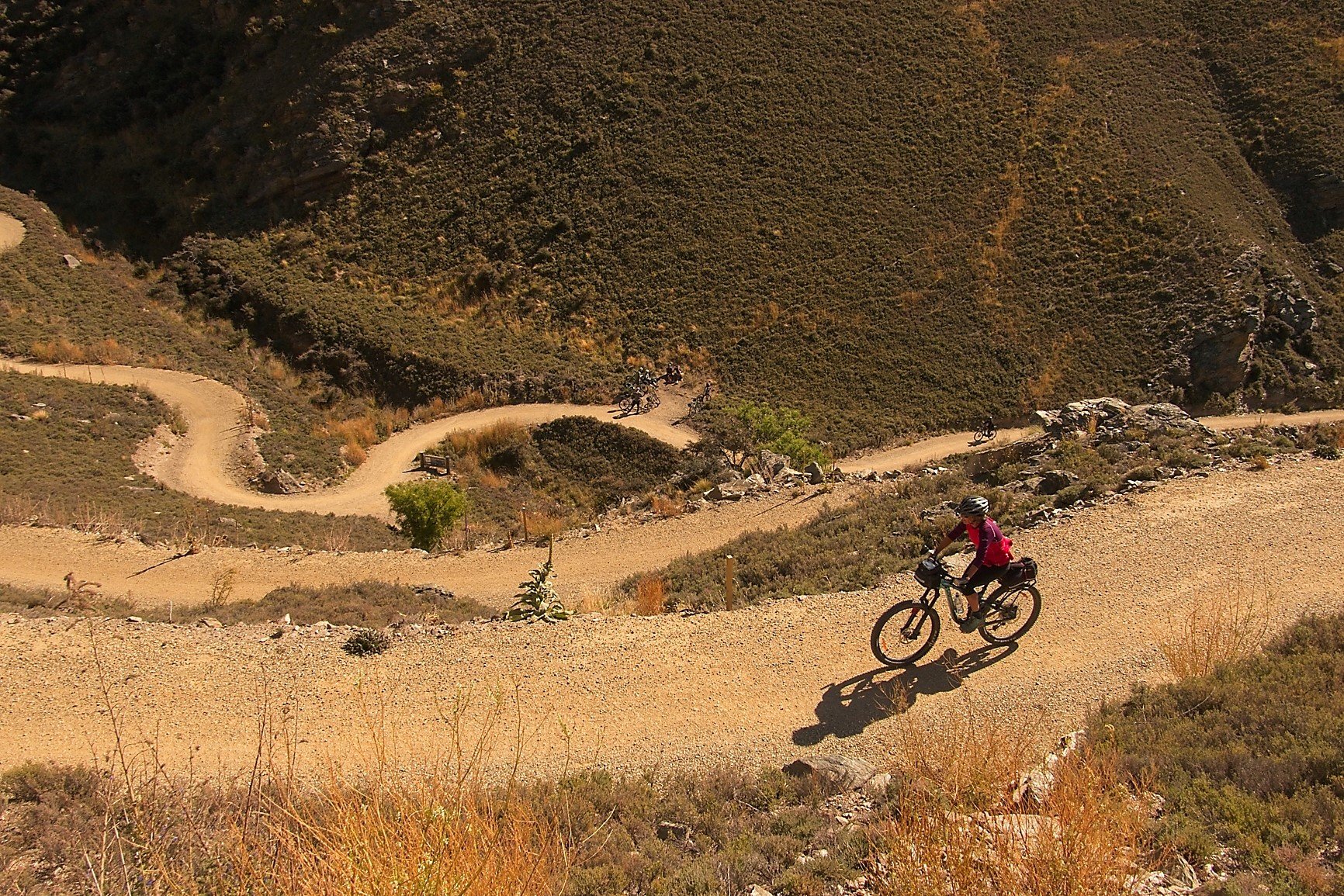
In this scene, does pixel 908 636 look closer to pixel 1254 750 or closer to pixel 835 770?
pixel 835 770

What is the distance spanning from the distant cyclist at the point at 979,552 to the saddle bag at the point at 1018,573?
0.22 feet

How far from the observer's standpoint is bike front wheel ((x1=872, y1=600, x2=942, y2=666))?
10.0 metres

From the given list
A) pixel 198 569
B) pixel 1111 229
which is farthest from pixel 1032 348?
pixel 198 569

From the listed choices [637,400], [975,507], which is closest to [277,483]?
[637,400]

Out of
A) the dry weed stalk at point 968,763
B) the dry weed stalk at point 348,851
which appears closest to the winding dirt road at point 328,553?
the dry weed stalk at point 968,763

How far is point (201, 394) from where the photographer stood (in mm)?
30109

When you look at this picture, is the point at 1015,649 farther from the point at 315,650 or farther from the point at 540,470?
the point at 540,470

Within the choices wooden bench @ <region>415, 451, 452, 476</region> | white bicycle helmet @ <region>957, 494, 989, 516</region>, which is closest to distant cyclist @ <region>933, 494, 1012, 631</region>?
white bicycle helmet @ <region>957, 494, 989, 516</region>

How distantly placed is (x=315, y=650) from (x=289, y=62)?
40839 mm

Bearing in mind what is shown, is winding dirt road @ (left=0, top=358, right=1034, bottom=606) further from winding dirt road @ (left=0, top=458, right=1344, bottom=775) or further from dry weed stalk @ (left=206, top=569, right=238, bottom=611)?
winding dirt road @ (left=0, top=458, right=1344, bottom=775)

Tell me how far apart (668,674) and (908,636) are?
2917 mm

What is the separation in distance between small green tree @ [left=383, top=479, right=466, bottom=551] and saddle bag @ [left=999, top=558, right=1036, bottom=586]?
1495cm

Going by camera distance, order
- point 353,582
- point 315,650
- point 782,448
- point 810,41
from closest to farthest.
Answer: point 315,650 < point 353,582 < point 782,448 < point 810,41

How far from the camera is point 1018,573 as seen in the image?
10008 mm
